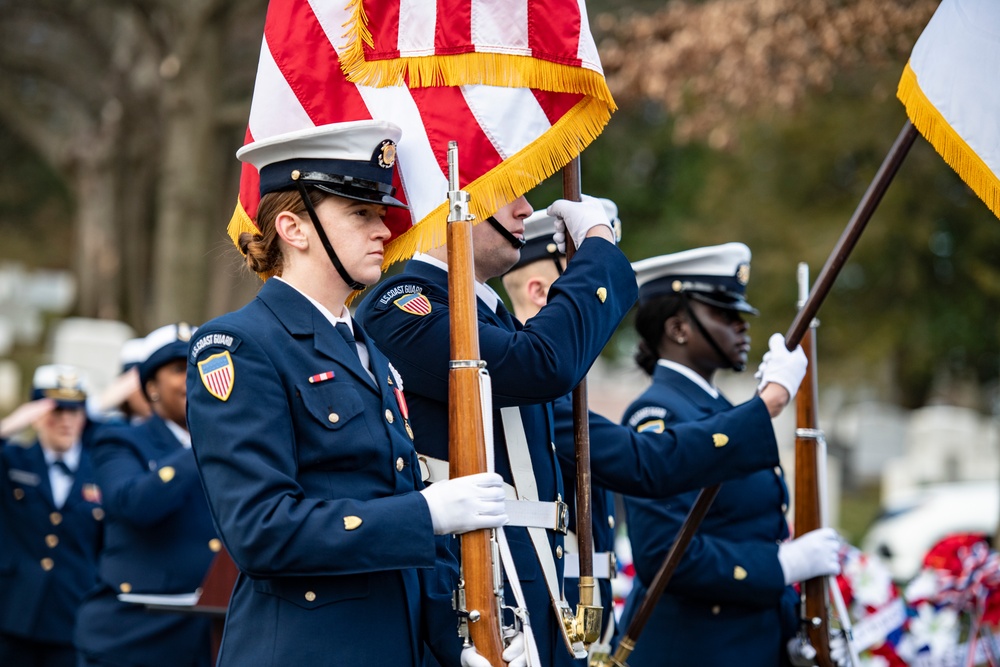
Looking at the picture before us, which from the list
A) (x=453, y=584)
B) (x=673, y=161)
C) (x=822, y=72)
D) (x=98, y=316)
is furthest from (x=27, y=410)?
(x=673, y=161)

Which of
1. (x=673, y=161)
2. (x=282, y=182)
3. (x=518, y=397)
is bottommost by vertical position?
(x=518, y=397)

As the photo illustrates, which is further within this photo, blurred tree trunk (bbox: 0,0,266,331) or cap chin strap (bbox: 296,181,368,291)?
blurred tree trunk (bbox: 0,0,266,331)

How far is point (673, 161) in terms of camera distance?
76.9ft

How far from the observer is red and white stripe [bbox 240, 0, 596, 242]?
12.2 feet

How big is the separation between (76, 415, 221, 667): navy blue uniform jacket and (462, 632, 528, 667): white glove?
9.55ft

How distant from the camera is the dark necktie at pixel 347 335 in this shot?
3172 mm

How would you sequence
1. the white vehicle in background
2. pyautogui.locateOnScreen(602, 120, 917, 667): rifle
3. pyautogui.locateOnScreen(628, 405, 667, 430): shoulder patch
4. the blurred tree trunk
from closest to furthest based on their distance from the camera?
pyautogui.locateOnScreen(602, 120, 917, 667): rifle → pyautogui.locateOnScreen(628, 405, 667, 430): shoulder patch → the blurred tree trunk → the white vehicle in background

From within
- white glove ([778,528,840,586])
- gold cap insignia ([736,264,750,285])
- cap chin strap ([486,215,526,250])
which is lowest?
white glove ([778,528,840,586])

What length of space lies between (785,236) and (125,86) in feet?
30.9

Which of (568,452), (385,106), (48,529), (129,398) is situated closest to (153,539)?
(48,529)

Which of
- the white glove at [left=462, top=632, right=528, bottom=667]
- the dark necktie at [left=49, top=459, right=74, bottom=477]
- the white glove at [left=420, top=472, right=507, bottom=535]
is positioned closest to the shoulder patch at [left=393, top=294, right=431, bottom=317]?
the white glove at [left=420, top=472, right=507, bottom=535]

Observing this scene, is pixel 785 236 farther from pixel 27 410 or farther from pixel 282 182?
pixel 282 182

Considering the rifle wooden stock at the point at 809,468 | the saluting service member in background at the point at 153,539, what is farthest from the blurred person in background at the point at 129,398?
the rifle wooden stock at the point at 809,468

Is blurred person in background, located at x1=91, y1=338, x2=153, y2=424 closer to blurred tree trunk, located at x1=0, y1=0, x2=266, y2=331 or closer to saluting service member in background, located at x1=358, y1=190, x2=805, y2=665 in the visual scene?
blurred tree trunk, located at x1=0, y1=0, x2=266, y2=331
